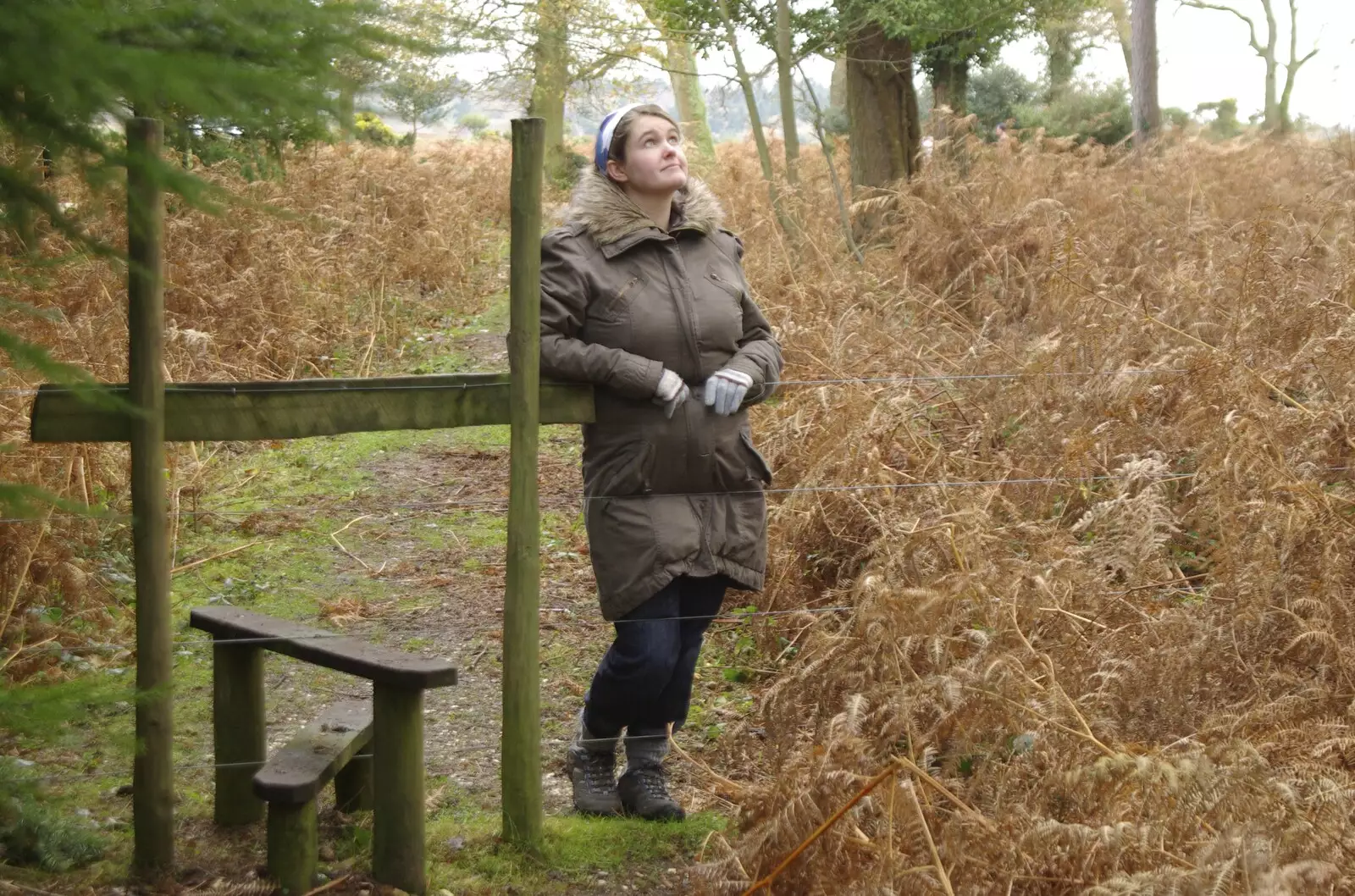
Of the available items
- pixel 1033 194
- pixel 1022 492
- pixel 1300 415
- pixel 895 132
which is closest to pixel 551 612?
pixel 1022 492

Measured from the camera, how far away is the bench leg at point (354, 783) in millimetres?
4117

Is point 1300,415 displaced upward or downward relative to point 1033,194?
downward

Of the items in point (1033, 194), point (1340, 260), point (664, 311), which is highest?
point (1033, 194)

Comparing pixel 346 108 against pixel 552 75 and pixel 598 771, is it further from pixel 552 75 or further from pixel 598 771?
pixel 552 75

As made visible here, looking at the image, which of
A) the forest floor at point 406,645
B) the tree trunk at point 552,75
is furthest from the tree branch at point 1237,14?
the forest floor at point 406,645

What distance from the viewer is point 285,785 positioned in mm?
3365

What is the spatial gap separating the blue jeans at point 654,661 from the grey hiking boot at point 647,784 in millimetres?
55

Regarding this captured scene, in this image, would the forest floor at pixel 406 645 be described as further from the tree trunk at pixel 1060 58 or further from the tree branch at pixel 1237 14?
the tree branch at pixel 1237 14

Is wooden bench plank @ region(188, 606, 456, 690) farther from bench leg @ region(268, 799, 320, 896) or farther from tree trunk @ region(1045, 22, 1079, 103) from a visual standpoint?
tree trunk @ region(1045, 22, 1079, 103)

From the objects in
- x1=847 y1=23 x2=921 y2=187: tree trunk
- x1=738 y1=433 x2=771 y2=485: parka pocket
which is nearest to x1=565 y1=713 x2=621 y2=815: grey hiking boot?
x1=738 y1=433 x2=771 y2=485: parka pocket

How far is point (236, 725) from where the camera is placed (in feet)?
13.0

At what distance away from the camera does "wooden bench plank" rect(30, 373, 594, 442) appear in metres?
3.39

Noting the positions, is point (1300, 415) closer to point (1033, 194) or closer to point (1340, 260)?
point (1340, 260)

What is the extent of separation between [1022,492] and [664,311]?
241 cm
